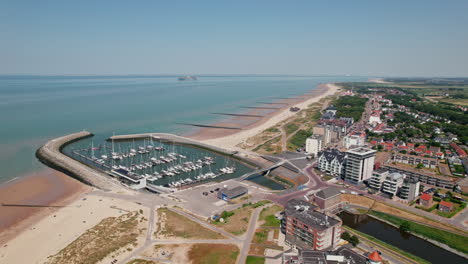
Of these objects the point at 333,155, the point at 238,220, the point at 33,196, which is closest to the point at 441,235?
the point at 333,155

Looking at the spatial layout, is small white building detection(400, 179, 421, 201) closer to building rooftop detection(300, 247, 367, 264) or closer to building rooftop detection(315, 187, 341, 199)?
building rooftop detection(315, 187, 341, 199)

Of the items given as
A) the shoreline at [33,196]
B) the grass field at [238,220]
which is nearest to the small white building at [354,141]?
the grass field at [238,220]

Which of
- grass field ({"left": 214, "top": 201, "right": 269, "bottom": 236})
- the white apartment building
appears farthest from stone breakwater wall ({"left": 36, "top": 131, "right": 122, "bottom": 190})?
the white apartment building

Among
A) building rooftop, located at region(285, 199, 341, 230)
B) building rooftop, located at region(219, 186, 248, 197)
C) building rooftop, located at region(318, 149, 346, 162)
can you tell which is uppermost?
building rooftop, located at region(318, 149, 346, 162)

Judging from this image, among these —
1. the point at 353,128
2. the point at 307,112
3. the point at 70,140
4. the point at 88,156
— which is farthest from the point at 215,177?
the point at 307,112

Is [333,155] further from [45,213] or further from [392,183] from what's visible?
[45,213]

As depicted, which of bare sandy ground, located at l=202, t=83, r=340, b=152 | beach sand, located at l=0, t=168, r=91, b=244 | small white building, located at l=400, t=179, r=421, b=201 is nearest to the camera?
beach sand, located at l=0, t=168, r=91, b=244

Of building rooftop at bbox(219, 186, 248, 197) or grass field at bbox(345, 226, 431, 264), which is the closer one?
grass field at bbox(345, 226, 431, 264)
